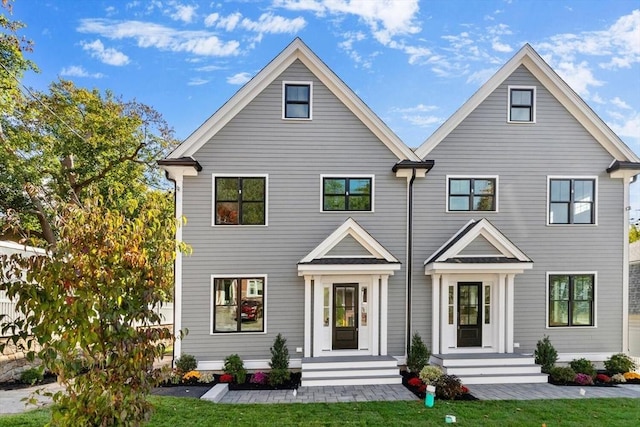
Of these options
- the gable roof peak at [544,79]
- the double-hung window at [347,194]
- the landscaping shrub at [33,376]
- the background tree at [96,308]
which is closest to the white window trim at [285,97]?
the double-hung window at [347,194]

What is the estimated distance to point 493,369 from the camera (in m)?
10.1

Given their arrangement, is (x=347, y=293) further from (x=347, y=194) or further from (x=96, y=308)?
(x=96, y=308)

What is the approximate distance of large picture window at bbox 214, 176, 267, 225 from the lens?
10820mm

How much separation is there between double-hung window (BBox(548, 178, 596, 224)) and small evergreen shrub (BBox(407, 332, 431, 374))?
18.6 feet

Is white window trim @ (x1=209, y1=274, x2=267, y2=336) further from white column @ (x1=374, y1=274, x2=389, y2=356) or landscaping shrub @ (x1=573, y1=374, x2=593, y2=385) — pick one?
landscaping shrub @ (x1=573, y1=374, x2=593, y2=385)

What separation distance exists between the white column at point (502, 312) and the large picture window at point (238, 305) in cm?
707

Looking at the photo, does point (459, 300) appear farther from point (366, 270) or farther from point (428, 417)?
point (428, 417)

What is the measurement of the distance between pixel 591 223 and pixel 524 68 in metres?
5.32

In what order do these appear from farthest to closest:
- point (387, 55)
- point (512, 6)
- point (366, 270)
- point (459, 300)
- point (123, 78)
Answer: point (123, 78), point (387, 55), point (512, 6), point (459, 300), point (366, 270)

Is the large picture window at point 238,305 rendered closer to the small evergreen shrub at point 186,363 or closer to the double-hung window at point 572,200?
the small evergreen shrub at point 186,363

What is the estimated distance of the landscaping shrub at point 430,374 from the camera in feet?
30.5

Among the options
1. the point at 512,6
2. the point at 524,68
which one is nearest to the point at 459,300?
the point at 524,68

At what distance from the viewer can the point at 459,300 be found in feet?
37.1

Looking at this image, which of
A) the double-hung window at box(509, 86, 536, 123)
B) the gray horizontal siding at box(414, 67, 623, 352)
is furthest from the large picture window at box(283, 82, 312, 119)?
the double-hung window at box(509, 86, 536, 123)
